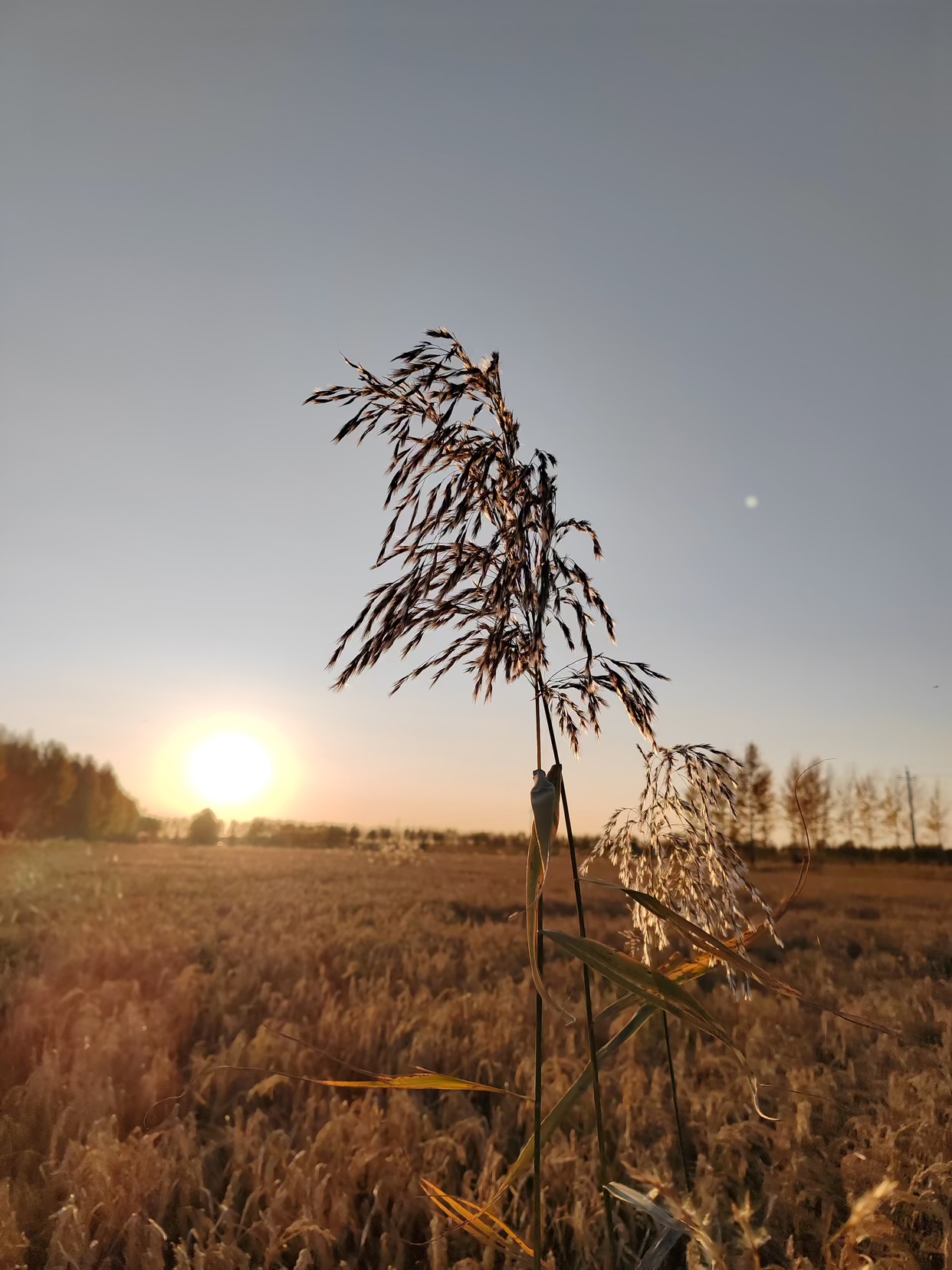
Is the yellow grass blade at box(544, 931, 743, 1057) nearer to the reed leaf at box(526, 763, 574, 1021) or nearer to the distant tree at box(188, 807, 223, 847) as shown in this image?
the reed leaf at box(526, 763, 574, 1021)

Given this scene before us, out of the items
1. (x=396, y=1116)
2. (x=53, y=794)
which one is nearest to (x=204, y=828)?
(x=53, y=794)

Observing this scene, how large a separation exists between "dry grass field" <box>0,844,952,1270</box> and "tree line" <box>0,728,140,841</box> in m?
75.5

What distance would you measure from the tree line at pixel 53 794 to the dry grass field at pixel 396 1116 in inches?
2974

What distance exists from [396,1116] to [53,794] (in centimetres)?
9855

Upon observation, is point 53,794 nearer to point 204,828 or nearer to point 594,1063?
point 204,828

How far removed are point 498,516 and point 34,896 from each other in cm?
1455

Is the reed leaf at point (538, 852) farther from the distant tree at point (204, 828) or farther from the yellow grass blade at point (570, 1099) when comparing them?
the distant tree at point (204, 828)

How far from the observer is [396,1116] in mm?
3994

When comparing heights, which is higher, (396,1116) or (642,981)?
(642,981)

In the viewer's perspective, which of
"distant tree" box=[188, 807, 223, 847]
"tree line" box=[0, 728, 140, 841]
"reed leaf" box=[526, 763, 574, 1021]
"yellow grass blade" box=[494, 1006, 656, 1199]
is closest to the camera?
"reed leaf" box=[526, 763, 574, 1021]

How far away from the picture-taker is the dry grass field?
9.80 feet

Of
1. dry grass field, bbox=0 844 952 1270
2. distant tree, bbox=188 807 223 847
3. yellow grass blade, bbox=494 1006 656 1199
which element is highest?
yellow grass blade, bbox=494 1006 656 1199

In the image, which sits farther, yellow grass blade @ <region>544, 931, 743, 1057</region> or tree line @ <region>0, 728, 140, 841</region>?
tree line @ <region>0, 728, 140, 841</region>

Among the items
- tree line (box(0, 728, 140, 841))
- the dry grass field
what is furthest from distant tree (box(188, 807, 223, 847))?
the dry grass field
